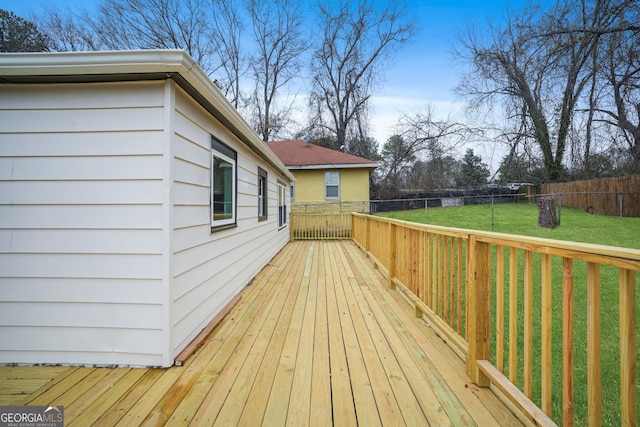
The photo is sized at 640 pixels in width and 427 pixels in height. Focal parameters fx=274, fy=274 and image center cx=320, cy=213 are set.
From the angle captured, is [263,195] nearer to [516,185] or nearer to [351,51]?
[351,51]

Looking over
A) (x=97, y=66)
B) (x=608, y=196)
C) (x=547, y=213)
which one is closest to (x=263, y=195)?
(x=97, y=66)

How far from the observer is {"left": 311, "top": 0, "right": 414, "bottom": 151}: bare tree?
705 inches

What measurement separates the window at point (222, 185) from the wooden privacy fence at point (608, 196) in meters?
11.6

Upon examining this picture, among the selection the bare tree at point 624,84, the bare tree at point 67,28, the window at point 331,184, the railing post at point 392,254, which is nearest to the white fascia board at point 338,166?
the window at point 331,184

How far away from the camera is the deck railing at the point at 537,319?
102 cm

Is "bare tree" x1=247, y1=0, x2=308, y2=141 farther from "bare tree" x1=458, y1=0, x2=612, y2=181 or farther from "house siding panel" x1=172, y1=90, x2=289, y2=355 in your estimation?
"house siding panel" x1=172, y1=90, x2=289, y2=355

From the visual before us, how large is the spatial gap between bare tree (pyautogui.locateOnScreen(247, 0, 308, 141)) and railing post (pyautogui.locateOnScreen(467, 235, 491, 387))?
17.4 m

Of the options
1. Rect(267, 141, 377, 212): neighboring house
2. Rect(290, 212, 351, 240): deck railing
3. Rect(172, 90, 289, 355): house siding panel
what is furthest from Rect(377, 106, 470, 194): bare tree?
Rect(172, 90, 289, 355): house siding panel

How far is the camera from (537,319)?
129 inches

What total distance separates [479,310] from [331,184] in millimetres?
11522

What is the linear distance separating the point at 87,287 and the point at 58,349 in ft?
1.68

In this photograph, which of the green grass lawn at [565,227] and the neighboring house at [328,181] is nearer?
the green grass lawn at [565,227]

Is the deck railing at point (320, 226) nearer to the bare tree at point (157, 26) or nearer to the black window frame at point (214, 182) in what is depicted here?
the black window frame at point (214, 182)

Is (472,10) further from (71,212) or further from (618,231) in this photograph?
(71,212)
